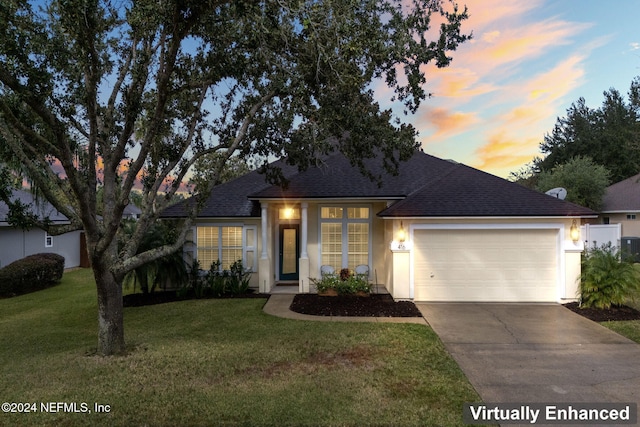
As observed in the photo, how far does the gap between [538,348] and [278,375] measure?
15.7 feet

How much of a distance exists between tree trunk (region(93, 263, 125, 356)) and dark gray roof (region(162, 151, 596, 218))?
17.3 feet

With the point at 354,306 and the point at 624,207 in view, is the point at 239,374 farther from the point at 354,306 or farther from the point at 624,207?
the point at 624,207

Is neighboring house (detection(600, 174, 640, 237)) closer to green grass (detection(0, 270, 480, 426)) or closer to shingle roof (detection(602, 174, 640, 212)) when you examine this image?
shingle roof (detection(602, 174, 640, 212))

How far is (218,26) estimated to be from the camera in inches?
265

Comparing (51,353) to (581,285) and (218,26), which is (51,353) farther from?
(581,285)

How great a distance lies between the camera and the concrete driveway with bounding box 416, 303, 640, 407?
4922 mm

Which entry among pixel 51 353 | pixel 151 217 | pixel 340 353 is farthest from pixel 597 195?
pixel 51 353

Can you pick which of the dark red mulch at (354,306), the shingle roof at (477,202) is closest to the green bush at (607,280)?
the shingle roof at (477,202)

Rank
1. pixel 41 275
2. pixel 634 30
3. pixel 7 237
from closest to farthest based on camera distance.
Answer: pixel 634 30
pixel 41 275
pixel 7 237

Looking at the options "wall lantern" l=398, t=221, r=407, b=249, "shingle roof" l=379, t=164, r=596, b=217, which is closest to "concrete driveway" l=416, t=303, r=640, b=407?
"wall lantern" l=398, t=221, r=407, b=249

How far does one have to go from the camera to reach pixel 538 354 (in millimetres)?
6414

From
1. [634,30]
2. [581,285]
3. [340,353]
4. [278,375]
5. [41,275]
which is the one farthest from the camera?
[41,275]

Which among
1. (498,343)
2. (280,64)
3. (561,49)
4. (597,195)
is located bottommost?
(498,343)

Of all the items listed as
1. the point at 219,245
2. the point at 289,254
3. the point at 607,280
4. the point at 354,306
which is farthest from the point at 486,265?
the point at 219,245
